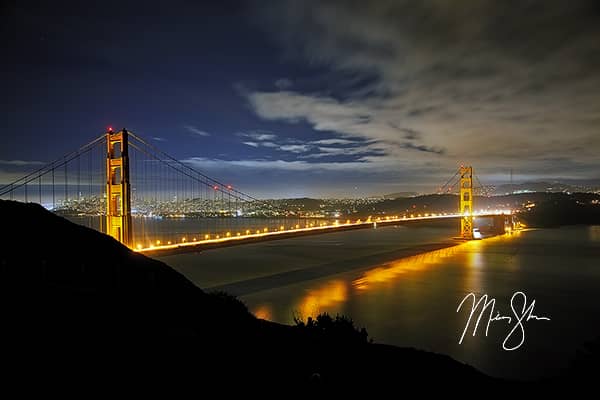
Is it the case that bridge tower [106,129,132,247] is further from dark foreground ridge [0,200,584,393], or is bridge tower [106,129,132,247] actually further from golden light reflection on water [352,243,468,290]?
golden light reflection on water [352,243,468,290]

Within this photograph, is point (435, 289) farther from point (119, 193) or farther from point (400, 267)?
point (119, 193)

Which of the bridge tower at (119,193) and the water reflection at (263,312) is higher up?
the bridge tower at (119,193)

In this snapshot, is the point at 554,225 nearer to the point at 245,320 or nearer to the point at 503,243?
the point at 503,243

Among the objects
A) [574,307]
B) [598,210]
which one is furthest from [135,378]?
[598,210]
